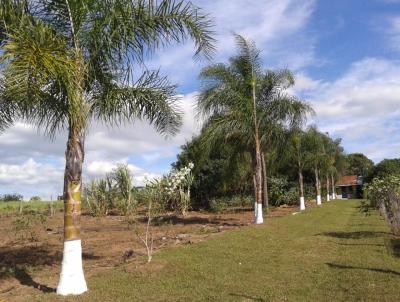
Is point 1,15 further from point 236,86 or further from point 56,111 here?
point 236,86

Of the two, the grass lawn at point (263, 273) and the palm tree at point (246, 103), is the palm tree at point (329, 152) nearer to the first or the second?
the palm tree at point (246, 103)

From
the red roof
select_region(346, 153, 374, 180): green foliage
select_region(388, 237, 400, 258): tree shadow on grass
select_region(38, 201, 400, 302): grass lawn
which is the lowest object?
select_region(38, 201, 400, 302): grass lawn

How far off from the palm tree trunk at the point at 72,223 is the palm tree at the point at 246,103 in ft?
38.7

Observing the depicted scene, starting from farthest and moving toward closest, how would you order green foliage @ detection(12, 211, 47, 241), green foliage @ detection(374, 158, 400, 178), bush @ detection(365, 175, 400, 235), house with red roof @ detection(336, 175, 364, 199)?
house with red roof @ detection(336, 175, 364, 199), green foliage @ detection(374, 158, 400, 178), green foliage @ detection(12, 211, 47, 241), bush @ detection(365, 175, 400, 235)

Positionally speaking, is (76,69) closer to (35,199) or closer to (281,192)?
(281,192)

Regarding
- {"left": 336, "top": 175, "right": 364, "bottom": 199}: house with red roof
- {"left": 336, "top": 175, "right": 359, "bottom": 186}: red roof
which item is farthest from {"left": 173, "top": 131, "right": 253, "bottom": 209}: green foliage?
{"left": 336, "top": 175, "right": 359, "bottom": 186}: red roof

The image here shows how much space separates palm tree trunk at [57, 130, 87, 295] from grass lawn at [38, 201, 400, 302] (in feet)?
0.86

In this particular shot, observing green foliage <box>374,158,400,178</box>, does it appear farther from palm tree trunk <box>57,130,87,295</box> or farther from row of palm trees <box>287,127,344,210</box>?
palm tree trunk <box>57,130,87,295</box>

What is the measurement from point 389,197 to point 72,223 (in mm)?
9766

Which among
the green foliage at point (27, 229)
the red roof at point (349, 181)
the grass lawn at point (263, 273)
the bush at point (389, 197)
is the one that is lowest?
the grass lawn at point (263, 273)

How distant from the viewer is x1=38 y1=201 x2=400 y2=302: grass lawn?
24.5ft

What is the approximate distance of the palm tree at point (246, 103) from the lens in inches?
773

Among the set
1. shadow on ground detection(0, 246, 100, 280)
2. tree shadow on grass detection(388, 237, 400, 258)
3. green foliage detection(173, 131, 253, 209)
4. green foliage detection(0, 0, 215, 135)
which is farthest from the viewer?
green foliage detection(173, 131, 253, 209)

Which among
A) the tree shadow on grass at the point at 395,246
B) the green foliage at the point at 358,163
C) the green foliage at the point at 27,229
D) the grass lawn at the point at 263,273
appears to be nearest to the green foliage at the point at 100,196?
the green foliage at the point at 27,229
